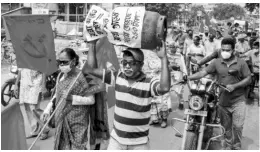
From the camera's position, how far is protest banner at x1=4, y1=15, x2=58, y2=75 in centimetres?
354

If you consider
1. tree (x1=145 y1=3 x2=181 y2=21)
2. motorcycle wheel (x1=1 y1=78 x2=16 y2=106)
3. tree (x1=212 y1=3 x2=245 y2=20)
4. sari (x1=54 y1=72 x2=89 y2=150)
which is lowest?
motorcycle wheel (x1=1 y1=78 x2=16 y2=106)

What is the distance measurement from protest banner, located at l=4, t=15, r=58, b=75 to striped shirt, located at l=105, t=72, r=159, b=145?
109 cm

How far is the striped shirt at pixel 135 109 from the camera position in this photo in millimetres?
3047

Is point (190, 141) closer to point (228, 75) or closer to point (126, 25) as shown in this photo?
point (228, 75)

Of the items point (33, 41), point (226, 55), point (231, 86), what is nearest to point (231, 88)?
point (231, 86)

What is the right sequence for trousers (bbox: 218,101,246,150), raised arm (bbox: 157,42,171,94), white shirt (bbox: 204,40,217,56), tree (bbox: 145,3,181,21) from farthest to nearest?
tree (bbox: 145,3,181,21) → white shirt (bbox: 204,40,217,56) → trousers (bbox: 218,101,246,150) → raised arm (bbox: 157,42,171,94)

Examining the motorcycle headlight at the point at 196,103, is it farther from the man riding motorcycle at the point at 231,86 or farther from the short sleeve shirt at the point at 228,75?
the short sleeve shirt at the point at 228,75

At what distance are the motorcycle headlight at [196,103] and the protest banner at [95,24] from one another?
60.5 inches

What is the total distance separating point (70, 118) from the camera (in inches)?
144

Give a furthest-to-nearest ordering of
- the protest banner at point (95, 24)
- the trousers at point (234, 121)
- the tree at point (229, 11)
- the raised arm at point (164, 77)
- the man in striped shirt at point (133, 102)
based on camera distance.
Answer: the tree at point (229, 11)
the trousers at point (234, 121)
the protest banner at point (95, 24)
the man in striped shirt at point (133, 102)
the raised arm at point (164, 77)

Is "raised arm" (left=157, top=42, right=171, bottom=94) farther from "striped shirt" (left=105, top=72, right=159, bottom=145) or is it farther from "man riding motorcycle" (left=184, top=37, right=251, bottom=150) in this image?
"man riding motorcycle" (left=184, top=37, right=251, bottom=150)

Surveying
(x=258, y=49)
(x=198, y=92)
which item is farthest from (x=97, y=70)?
(x=258, y=49)

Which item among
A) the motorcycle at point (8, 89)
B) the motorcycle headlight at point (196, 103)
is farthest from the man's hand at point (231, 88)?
the motorcycle at point (8, 89)

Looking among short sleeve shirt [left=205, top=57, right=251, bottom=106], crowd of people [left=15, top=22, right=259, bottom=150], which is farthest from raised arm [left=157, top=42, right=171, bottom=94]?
short sleeve shirt [left=205, top=57, right=251, bottom=106]
